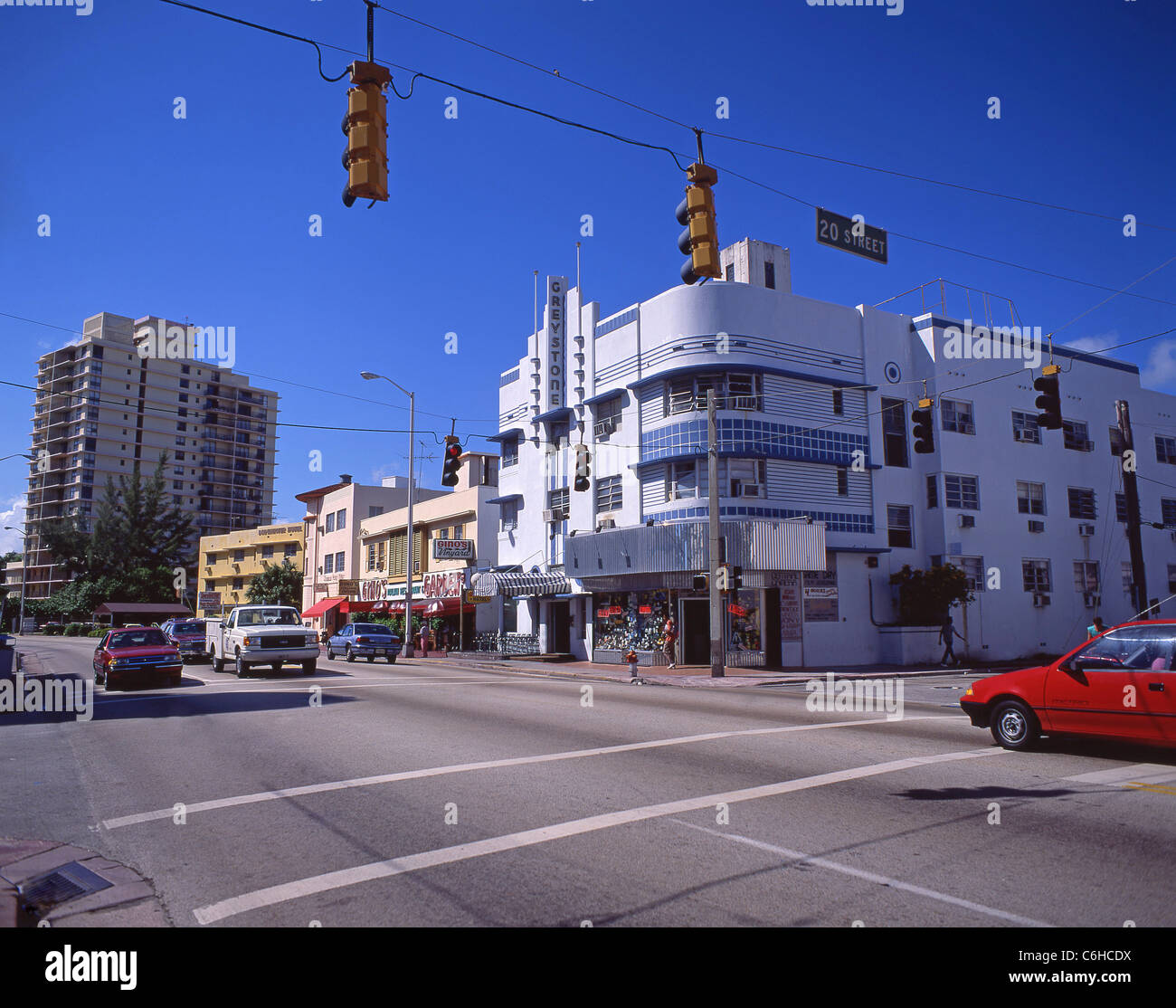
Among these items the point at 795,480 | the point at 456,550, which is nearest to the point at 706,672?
the point at 795,480

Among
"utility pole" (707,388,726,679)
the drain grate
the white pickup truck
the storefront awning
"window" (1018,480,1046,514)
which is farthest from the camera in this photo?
the storefront awning

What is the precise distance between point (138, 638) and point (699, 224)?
1916 cm

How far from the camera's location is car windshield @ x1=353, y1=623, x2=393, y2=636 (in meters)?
35.0

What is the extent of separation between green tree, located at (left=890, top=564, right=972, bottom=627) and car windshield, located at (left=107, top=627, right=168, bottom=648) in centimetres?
2483

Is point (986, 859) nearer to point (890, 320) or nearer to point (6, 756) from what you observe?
point (6, 756)

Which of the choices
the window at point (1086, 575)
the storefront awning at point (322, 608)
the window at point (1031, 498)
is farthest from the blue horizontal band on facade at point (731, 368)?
the storefront awning at point (322, 608)

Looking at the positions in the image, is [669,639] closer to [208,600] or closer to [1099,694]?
[1099,694]

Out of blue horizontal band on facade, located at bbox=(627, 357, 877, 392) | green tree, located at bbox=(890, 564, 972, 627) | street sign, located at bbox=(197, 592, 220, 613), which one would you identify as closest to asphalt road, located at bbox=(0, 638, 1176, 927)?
blue horizontal band on facade, located at bbox=(627, 357, 877, 392)

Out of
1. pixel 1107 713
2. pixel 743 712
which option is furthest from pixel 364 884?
pixel 743 712

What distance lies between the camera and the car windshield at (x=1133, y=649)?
29.7ft

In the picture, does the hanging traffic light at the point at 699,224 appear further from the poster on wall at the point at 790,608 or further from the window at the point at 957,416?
the window at the point at 957,416

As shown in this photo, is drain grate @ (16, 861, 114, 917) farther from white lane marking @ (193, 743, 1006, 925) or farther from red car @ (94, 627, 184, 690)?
red car @ (94, 627, 184, 690)

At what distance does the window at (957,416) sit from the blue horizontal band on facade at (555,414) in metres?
15.1

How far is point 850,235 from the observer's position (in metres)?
15.1
